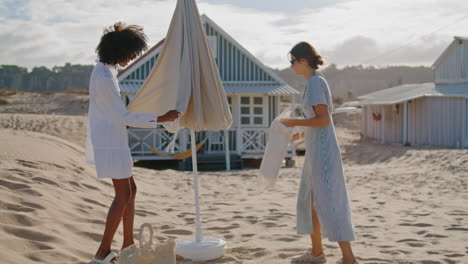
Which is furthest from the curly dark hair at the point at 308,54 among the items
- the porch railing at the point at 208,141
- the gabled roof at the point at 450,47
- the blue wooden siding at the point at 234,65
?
the gabled roof at the point at 450,47

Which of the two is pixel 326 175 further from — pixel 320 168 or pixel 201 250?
pixel 201 250

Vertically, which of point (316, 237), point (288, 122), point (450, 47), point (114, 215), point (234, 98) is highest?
point (450, 47)

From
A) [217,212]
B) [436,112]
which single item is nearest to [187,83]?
[217,212]

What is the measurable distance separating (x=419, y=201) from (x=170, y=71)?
5.07 m

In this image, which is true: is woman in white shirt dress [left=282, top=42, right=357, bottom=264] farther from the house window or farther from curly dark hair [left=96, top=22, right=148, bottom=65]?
the house window

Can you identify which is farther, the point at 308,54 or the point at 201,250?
the point at 201,250

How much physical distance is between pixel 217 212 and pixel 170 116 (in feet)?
9.36

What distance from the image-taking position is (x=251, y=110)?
16.7m

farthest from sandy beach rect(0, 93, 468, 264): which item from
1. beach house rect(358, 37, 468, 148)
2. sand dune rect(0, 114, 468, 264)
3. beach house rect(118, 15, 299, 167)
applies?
beach house rect(358, 37, 468, 148)

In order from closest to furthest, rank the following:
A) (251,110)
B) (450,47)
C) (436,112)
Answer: (251,110) → (436,112) → (450,47)

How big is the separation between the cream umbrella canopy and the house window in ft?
41.5

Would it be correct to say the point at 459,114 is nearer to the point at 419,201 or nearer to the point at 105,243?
the point at 419,201

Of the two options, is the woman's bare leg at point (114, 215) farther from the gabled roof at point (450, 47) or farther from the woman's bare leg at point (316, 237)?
the gabled roof at point (450, 47)

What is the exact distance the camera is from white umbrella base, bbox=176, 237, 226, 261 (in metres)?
3.91
